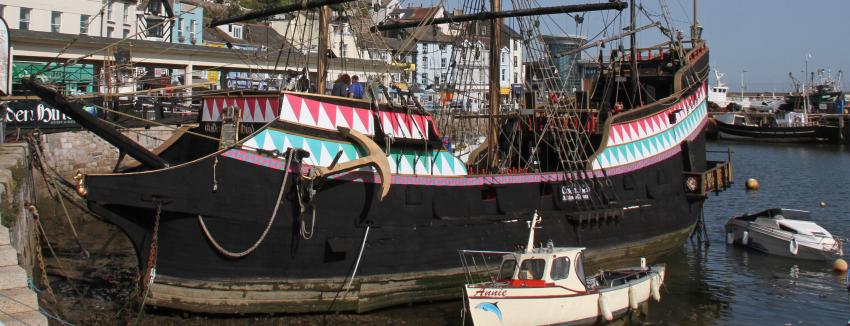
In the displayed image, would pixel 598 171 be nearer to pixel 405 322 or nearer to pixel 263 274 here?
pixel 405 322

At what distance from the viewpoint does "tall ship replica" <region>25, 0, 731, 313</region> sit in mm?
15398

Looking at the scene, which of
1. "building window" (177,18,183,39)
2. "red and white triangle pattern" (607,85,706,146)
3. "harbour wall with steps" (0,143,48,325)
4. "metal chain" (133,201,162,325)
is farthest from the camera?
"building window" (177,18,183,39)

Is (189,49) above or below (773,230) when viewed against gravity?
above

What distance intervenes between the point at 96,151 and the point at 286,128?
1624 cm

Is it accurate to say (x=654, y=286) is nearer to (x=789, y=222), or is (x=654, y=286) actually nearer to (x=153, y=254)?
(x=789, y=222)

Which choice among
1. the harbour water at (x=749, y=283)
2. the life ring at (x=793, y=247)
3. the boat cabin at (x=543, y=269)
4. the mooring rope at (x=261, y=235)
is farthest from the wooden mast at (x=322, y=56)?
the life ring at (x=793, y=247)

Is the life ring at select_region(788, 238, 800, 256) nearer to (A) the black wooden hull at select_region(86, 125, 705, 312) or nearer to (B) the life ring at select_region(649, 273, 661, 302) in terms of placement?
(B) the life ring at select_region(649, 273, 661, 302)

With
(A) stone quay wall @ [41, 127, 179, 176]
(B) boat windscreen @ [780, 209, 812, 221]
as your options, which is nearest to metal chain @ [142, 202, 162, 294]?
(A) stone quay wall @ [41, 127, 179, 176]

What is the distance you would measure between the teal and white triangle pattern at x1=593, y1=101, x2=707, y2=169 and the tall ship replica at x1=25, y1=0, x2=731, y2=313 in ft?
0.30

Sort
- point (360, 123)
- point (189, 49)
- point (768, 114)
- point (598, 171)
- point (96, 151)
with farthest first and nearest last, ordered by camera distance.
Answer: point (768, 114), point (189, 49), point (96, 151), point (598, 171), point (360, 123)

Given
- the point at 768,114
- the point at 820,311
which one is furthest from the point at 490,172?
the point at 768,114

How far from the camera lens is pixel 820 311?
1986 cm

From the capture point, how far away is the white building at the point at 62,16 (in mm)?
41812

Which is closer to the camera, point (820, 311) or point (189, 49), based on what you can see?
point (820, 311)
